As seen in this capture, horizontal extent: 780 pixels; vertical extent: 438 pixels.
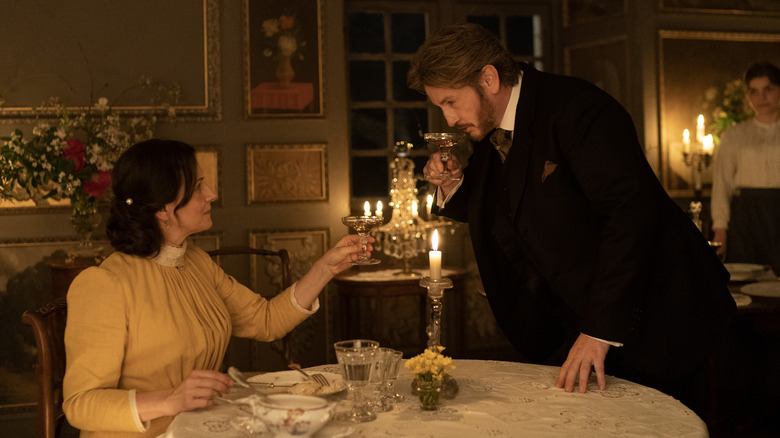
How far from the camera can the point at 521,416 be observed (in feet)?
5.67

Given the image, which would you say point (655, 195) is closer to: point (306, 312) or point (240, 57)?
point (306, 312)

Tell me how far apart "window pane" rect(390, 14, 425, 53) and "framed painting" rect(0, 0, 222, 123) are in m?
1.37

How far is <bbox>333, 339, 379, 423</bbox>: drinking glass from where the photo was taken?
1.64m

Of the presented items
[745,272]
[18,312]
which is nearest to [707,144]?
[745,272]

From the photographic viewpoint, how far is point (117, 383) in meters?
1.88

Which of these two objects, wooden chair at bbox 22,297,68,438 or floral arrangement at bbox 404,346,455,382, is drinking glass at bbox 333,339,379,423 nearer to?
floral arrangement at bbox 404,346,455,382

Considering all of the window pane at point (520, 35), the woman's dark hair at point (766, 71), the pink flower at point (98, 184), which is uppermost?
the window pane at point (520, 35)

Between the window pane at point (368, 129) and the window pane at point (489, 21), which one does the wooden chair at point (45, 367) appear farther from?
the window pane at point (489, 21)

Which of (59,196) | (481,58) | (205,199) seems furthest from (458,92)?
(59,196)

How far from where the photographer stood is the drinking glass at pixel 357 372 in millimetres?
1642

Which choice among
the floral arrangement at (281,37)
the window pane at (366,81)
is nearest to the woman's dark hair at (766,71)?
the window pane at (366,81)

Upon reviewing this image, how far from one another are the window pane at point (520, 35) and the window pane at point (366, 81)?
1046mm

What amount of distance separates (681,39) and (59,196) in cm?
414

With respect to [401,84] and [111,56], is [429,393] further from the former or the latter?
[401,84]
